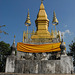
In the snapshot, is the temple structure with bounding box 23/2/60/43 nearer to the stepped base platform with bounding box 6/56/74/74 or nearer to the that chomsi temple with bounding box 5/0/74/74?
the that chomsi temple with bounding box 5/0/74/74

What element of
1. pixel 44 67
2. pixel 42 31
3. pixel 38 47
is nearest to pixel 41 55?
pixel 38 47

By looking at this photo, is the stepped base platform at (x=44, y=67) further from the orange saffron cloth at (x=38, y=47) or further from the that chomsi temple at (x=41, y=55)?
the orange saffron cloth at (x=38, y=47)

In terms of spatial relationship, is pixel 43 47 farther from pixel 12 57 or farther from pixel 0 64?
pixel 0 64

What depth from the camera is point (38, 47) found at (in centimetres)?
1394

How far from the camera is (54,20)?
21.0 metres

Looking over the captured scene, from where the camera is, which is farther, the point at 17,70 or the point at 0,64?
the point at 0,64

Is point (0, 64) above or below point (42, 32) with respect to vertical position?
below

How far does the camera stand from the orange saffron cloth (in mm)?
13595

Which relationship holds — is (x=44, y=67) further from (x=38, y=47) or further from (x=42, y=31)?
(x=42, y=31)

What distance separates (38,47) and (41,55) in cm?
157

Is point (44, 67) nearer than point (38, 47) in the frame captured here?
Yes

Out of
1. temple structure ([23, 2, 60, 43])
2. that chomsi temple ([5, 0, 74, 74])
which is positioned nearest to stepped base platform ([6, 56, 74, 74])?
that chomsi temple ([5, 0, 74, 74])

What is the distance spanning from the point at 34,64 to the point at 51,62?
195cm

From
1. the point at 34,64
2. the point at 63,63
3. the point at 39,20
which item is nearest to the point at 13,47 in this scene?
the point at 34,64
